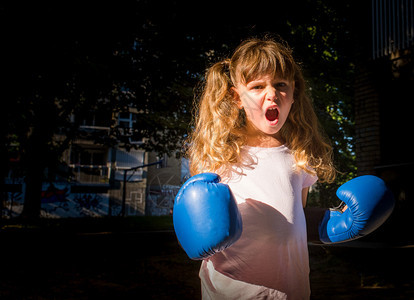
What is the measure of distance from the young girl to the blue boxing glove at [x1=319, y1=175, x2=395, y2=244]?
0.18m

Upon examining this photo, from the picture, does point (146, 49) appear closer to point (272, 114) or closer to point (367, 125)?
point (367, 125)

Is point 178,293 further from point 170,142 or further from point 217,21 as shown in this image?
point 170,142

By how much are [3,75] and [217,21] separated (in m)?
3.83

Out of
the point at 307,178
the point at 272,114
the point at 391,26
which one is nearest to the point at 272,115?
the point at 272,114

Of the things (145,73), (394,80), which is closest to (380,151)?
(394,80)

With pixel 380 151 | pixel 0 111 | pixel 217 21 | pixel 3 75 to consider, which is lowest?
pixel 380 151

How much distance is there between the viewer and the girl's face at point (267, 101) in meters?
1.57

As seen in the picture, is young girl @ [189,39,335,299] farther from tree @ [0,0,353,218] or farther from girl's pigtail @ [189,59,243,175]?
tree @ [0,0,353,218]

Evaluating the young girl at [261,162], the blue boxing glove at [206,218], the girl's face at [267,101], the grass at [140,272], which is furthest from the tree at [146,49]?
the blue boxing glove at [206,218]

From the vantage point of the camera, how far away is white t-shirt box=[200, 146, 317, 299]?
142 cm

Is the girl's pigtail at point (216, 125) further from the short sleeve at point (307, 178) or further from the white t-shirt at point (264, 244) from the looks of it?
the short sleeve at point (307, 178)

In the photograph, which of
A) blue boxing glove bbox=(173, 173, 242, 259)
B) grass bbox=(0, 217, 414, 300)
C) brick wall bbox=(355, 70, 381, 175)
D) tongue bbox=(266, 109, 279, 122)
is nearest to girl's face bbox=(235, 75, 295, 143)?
tongue bbox=(266, 109, 279, 122)

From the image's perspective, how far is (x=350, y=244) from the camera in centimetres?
517

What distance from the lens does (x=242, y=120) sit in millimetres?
1805
